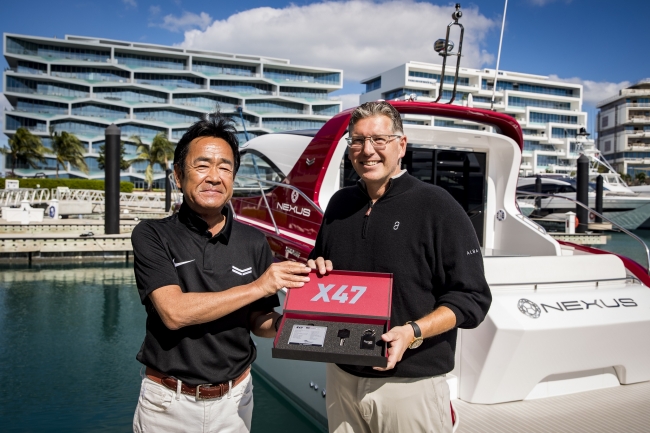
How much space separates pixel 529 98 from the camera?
72.6 metres

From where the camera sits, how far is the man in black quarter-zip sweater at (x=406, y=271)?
1.90 m

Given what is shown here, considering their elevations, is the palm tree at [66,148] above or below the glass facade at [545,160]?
below

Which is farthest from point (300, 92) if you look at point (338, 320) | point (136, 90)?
point (338, 320)

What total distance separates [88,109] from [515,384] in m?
67.9

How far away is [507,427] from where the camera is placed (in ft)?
9.75

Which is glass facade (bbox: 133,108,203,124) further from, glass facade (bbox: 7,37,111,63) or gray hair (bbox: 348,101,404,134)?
gray hair (bbox: 348,101,404,134)

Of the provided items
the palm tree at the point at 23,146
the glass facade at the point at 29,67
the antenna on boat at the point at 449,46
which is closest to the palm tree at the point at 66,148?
the palm tree at the point at 23,146

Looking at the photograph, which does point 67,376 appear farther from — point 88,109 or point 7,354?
point 88,109

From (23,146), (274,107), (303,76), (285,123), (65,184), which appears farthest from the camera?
(303,76)

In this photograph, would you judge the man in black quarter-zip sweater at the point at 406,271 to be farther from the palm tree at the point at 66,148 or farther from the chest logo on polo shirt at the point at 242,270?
the palm tree at the point at 66,148

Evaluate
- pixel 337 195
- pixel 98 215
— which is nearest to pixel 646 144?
pixel 98 215

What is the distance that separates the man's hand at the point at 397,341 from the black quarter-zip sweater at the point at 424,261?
224 mm

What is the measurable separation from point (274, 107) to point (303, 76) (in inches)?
283

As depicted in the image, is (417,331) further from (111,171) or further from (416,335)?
(111,171)
